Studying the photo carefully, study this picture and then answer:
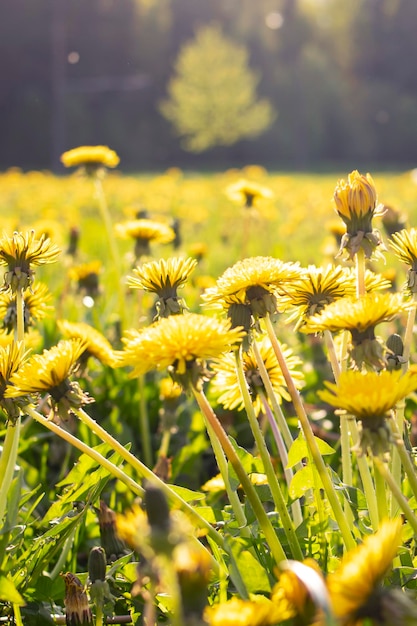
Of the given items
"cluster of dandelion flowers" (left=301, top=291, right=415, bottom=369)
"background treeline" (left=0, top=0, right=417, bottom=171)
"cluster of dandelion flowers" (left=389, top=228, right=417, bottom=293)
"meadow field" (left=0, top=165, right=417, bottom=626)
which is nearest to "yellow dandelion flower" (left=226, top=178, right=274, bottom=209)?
"meadow field" (left=0, top=165, right=417, bottom=626)

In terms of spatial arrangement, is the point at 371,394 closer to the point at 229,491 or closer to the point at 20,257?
the point at 229,491

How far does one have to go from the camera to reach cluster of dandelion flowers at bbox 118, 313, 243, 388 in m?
0.60

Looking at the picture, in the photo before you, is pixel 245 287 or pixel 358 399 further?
pixel 245 287

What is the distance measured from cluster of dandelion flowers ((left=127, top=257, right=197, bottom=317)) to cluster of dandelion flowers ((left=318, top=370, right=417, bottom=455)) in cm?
27

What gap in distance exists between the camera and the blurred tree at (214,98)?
857 inches

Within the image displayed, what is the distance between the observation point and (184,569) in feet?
1.36

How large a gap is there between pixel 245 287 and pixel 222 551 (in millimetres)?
236

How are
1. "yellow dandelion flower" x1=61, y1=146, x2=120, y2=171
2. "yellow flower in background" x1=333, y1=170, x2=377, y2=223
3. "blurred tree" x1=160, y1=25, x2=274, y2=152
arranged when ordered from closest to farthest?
"yellow flower in background" x1=333, y1=170, x2=377, y2=223, "yellow dandelion flower" x1=61, y1=146, x2=120, y2=171, "blurred tree" x1=160, y1=25, x2=274, y2=152

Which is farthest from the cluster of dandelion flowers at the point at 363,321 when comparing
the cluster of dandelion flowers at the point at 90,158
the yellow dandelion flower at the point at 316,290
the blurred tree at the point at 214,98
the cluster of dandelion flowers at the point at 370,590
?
the blurred tree at the point at 214,98

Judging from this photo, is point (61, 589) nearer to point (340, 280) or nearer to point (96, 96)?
point (340, 280)

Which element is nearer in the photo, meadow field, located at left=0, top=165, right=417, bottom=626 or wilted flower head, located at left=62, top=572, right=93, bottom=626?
meadow field, located at left=0, top=165, right=417, bottom=626

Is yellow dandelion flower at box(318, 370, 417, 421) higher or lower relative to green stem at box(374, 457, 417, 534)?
higher

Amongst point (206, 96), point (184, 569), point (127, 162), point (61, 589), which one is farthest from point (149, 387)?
point (127, 162)

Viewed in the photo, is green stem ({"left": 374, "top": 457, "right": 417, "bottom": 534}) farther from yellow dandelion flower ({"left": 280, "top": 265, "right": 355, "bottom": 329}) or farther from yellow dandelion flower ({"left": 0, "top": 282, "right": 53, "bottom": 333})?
yellow dandelion flower ({"left": 0, "top": 282, "right": 53, "bottom": 333})
